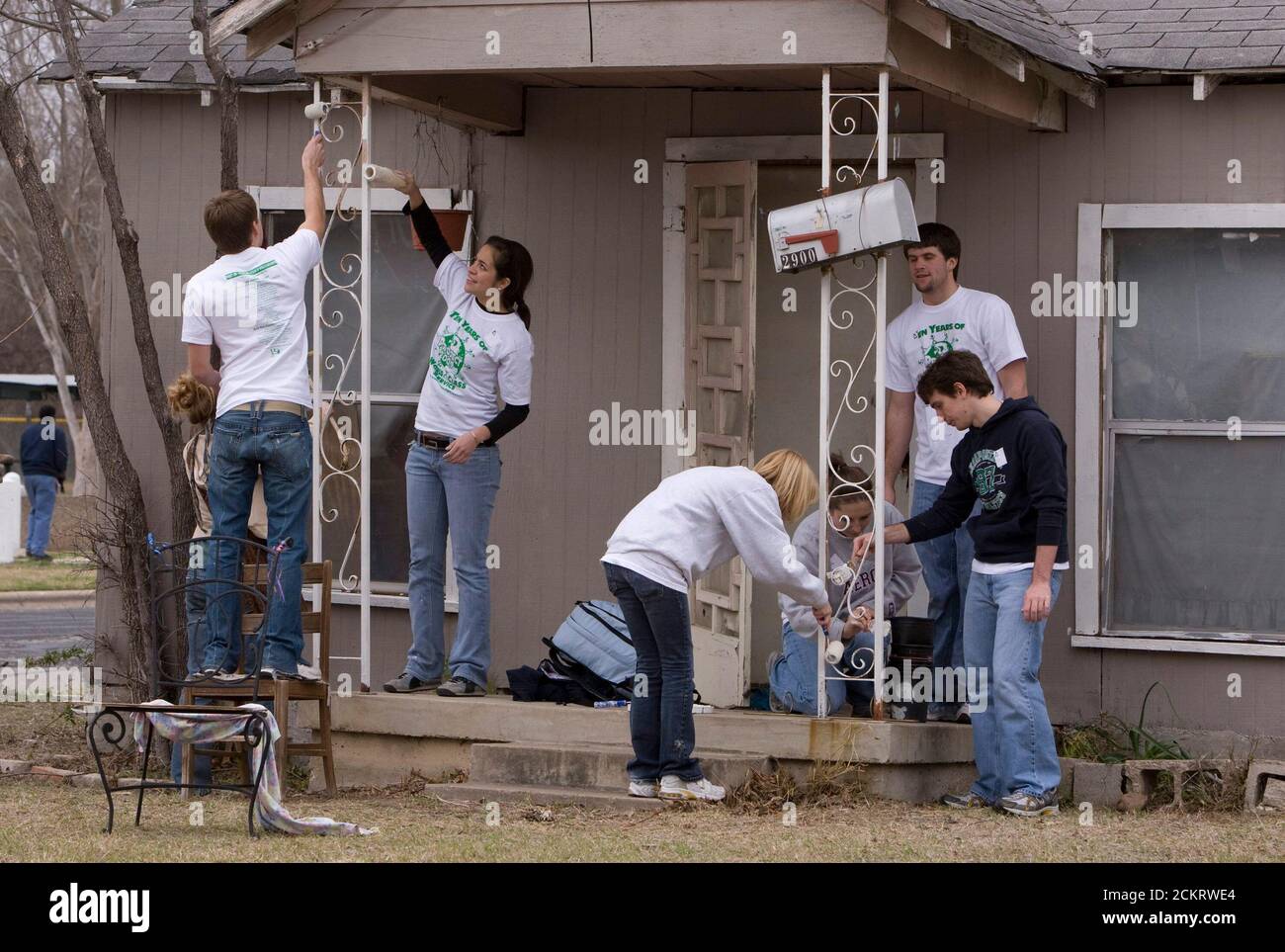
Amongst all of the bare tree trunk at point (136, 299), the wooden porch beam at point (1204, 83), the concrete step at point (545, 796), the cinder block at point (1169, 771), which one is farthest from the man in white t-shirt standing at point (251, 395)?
the wooden porch beam at point (1204, 83)

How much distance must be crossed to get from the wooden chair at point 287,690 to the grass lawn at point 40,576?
9529mm

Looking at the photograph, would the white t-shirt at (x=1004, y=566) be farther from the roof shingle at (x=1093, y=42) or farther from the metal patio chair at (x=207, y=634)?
the metal patio chair at (x=207, y=634)

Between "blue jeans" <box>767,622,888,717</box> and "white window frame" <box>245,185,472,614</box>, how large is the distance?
191cm

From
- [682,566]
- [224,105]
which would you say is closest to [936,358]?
[682,566]

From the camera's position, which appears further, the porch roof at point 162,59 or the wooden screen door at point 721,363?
the porch roof at point 162,59

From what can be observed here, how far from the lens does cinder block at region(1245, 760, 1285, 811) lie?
7258mm

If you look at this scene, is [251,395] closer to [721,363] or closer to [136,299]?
[136,299]

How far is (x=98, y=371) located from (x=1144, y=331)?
5.05 metres

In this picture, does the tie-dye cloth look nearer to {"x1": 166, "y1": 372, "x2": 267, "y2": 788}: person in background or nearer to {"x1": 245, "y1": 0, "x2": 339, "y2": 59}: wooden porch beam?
{"x1": 166, "y1": 372, "x2": 267, "y2": 788}: person in background

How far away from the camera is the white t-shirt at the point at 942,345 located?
7.38m

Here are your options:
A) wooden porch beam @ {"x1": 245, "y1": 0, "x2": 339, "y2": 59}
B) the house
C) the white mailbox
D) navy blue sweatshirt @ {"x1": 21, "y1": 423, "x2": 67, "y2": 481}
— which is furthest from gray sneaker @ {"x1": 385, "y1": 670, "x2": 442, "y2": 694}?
navy blue sweatshirt @ {"x1": 21, "y1": 423, "x2": 67, "y2": 481}

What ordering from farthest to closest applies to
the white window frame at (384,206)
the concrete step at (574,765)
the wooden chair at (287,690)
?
the white window frame at (384,206) → the concrete step at (574,765) → the wooden chair at (287,690)
